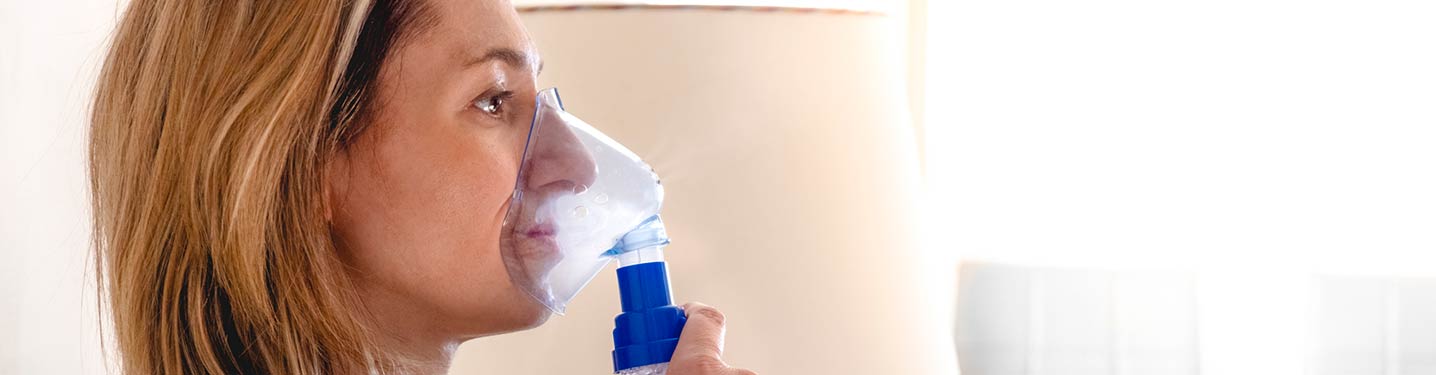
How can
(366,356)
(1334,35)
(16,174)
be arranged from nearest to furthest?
1. (366,356)
2. (16,174)
3. (1334,35)

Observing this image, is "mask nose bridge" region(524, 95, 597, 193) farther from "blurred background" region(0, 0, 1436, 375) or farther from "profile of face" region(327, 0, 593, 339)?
"blurred background" region(0, 0, 1436, 375)

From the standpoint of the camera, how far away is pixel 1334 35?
147cm

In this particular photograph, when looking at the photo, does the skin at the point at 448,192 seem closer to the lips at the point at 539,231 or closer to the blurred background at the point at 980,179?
the lips at the point at 539,231

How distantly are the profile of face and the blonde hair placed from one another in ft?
0.04

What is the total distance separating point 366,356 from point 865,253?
417 millimetres

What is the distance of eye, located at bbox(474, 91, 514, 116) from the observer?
632mm

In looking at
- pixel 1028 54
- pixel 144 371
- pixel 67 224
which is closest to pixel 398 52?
pixel 144 371

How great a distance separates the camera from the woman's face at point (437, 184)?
0.61m

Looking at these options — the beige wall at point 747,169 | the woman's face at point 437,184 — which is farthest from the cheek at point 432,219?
the beige wall at point 747,169

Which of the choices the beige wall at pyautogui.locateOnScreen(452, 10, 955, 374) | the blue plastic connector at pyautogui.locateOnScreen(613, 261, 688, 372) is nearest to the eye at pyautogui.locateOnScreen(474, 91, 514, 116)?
the blue plastic connector at pyautogui.locateOnScreen(613, 261, 688, 372)

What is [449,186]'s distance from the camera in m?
0.62

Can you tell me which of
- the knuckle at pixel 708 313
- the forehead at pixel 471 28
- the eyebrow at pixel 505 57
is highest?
the forehead at pixel 471 28

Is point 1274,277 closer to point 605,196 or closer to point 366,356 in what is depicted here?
point 605,196

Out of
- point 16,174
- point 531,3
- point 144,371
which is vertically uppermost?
point 531,3
